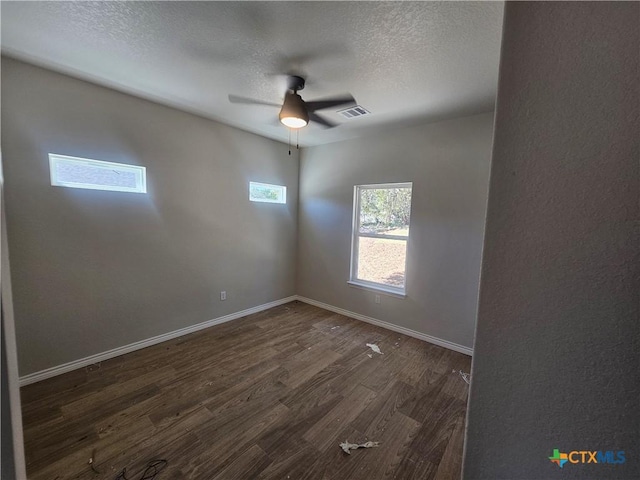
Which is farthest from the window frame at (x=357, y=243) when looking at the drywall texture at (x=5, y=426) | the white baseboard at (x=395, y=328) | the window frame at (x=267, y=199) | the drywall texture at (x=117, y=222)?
the drywall texture at (x=5, y=426)

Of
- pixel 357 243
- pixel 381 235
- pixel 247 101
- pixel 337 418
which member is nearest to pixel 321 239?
pixel 357 243

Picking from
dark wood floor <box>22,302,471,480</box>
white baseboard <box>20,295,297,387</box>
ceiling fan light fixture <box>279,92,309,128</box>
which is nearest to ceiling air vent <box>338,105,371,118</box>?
ceiling fan light fixture <box>279,92,309,128</box>

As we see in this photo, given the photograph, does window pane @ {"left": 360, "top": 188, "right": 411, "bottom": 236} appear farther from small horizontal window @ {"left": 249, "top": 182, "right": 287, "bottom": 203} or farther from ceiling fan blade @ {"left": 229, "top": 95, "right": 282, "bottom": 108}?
ceiling fan blade @ {"left": 229, "top": 95, "right": 282, "bottom": 108}

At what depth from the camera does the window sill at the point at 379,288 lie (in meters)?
3.42

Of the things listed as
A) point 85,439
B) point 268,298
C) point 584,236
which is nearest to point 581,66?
point 584,236

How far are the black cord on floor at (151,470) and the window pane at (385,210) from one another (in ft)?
10.3

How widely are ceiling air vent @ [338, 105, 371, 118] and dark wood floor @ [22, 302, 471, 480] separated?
8.72 ft

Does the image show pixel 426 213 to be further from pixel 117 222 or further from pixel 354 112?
pixel 117 222

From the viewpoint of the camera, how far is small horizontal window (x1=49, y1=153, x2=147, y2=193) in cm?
225

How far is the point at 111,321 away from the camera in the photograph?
103 inches

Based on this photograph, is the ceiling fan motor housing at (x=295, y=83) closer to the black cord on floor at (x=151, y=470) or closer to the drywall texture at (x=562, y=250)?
the drywall texture at (x=562, y=250)

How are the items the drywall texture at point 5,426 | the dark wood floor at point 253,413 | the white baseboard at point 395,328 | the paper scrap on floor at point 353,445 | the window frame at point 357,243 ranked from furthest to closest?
the window frame at point 357,243 → the white baseboard at point 395,328 → the paper scrap on floor at point 353,445 → the dark wood floor at point 253,413 → the drywall texture at point 5,426

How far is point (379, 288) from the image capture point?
3.62 m

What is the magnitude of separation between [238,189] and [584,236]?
139 inches
